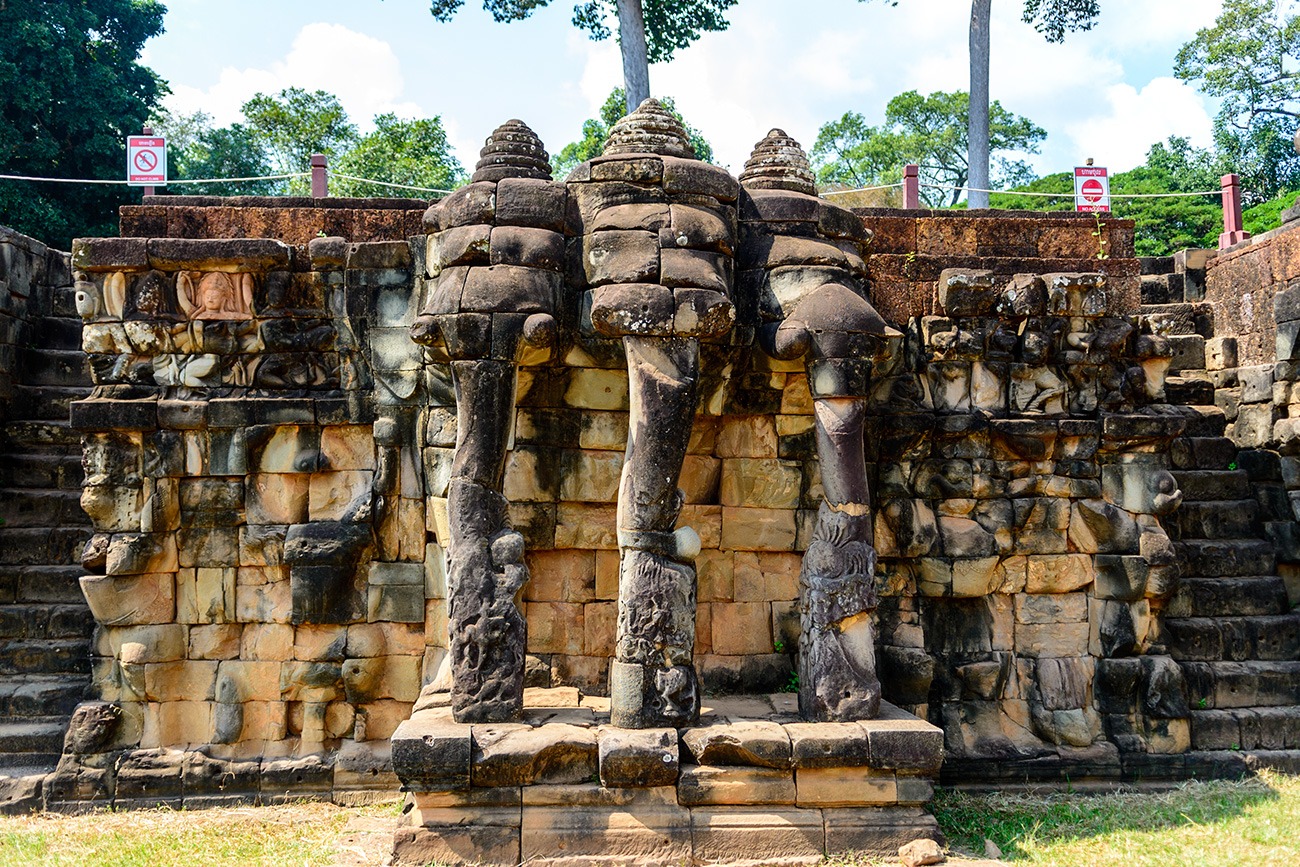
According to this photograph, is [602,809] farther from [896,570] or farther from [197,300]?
[197,300]

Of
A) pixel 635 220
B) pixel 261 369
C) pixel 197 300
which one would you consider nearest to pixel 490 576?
pixel 635 220

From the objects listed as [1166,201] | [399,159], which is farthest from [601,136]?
[1166,201]

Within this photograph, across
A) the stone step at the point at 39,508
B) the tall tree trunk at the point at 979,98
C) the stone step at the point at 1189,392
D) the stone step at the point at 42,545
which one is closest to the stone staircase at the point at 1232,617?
the stone step at the point at 1189,392

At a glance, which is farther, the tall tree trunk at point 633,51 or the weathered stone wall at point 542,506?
the tall tree trunk at point 633,51

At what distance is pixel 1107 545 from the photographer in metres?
7.08

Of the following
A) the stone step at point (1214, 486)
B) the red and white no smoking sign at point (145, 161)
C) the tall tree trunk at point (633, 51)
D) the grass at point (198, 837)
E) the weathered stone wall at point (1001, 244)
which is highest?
the tall tree trunk at point (633, 51)

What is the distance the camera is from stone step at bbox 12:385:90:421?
874 cm

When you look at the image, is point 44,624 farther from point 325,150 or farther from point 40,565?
point 325,150

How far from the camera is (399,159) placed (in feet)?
71.1

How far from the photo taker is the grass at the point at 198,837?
5.61 metres

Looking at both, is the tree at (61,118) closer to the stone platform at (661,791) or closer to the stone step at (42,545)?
the stone step at (42,545)

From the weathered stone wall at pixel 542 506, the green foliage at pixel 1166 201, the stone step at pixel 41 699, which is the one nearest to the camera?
the weathered stone wall at pixel 542 506

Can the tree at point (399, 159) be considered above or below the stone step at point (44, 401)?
above

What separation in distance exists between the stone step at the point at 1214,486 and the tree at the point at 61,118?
56.1 ft
